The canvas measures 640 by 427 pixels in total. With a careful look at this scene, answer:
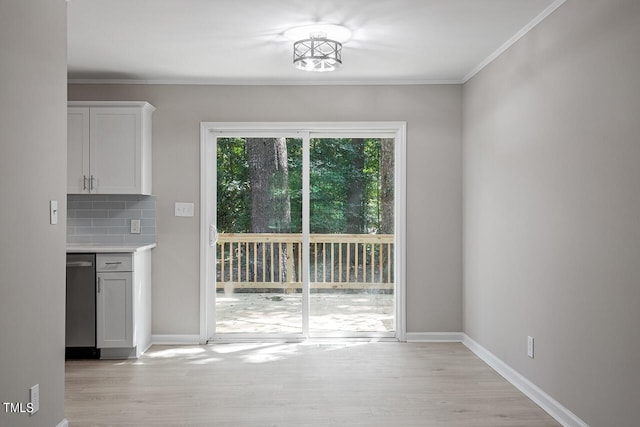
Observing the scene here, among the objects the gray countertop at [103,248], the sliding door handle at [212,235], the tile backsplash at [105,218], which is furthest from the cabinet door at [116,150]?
the sliding door handle at [212,235]

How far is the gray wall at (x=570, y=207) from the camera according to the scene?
7.98 feet

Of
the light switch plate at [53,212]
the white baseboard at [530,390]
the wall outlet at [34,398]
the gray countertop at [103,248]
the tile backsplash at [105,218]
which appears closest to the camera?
the wall outlet at [34,398]

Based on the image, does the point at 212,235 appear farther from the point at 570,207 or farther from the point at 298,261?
the point at 570,207

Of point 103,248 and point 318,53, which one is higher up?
point 318,53

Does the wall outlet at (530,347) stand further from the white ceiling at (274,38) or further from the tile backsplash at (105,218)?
the tile backsplash at (105,218)

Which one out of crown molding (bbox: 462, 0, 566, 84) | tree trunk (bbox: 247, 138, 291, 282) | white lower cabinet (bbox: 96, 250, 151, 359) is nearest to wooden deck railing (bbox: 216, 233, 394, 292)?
tree trunk (bbox: 247, 138, 291, 282)

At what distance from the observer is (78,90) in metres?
4.76

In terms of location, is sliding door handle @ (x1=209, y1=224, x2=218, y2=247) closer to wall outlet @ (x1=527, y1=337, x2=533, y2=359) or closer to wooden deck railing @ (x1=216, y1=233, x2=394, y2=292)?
wooden deck railing @ (x1=216, y1=233, x2=394, y2=292)

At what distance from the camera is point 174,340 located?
189 inches

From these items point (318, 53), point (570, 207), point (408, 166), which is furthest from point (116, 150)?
point (570, 207)

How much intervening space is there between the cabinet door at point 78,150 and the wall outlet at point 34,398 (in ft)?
7.71

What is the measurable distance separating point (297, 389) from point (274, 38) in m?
2.45

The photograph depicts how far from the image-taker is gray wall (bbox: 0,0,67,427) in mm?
2250

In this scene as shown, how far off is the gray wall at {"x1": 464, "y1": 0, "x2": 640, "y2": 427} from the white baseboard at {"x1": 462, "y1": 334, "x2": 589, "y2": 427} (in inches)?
2.2
